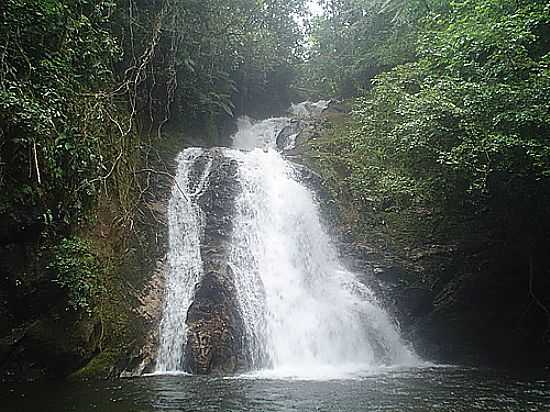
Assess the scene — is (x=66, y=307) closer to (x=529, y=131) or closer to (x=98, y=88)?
(x=98, y=88)

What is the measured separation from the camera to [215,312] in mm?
10680

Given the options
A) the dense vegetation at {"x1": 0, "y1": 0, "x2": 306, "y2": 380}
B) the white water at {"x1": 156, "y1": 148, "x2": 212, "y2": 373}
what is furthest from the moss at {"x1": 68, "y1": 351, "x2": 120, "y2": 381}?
the white water at {"x1": 156, "y1": 148, "x2": 212, "y2": 373}

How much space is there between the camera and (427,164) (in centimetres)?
1195

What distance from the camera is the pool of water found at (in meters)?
6.30

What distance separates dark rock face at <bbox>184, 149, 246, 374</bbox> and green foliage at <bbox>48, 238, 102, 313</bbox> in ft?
7.73

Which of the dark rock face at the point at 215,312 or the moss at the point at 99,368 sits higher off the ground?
the dark rock face at the point at 215,312

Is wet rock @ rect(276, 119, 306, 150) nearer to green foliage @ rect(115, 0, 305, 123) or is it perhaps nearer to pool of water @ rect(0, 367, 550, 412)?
green foliage @ rect(115, 0, 305, 123)

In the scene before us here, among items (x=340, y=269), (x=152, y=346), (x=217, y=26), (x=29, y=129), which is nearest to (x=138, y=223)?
(x=152, y=346)

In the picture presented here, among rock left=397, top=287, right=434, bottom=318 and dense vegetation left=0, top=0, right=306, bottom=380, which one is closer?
dense vegetation left=0, top=0, right=306, bottom=380

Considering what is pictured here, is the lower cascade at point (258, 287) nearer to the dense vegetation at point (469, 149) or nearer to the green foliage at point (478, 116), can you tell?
the dense vegetation at point (469, 149)

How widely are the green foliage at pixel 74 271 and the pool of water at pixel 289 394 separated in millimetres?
1227

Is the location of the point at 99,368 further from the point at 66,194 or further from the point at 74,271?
the point at 66,194

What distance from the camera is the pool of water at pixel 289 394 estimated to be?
248 inches

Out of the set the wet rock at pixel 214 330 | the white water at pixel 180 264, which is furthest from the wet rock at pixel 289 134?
the wet rock at pixel 214 330
